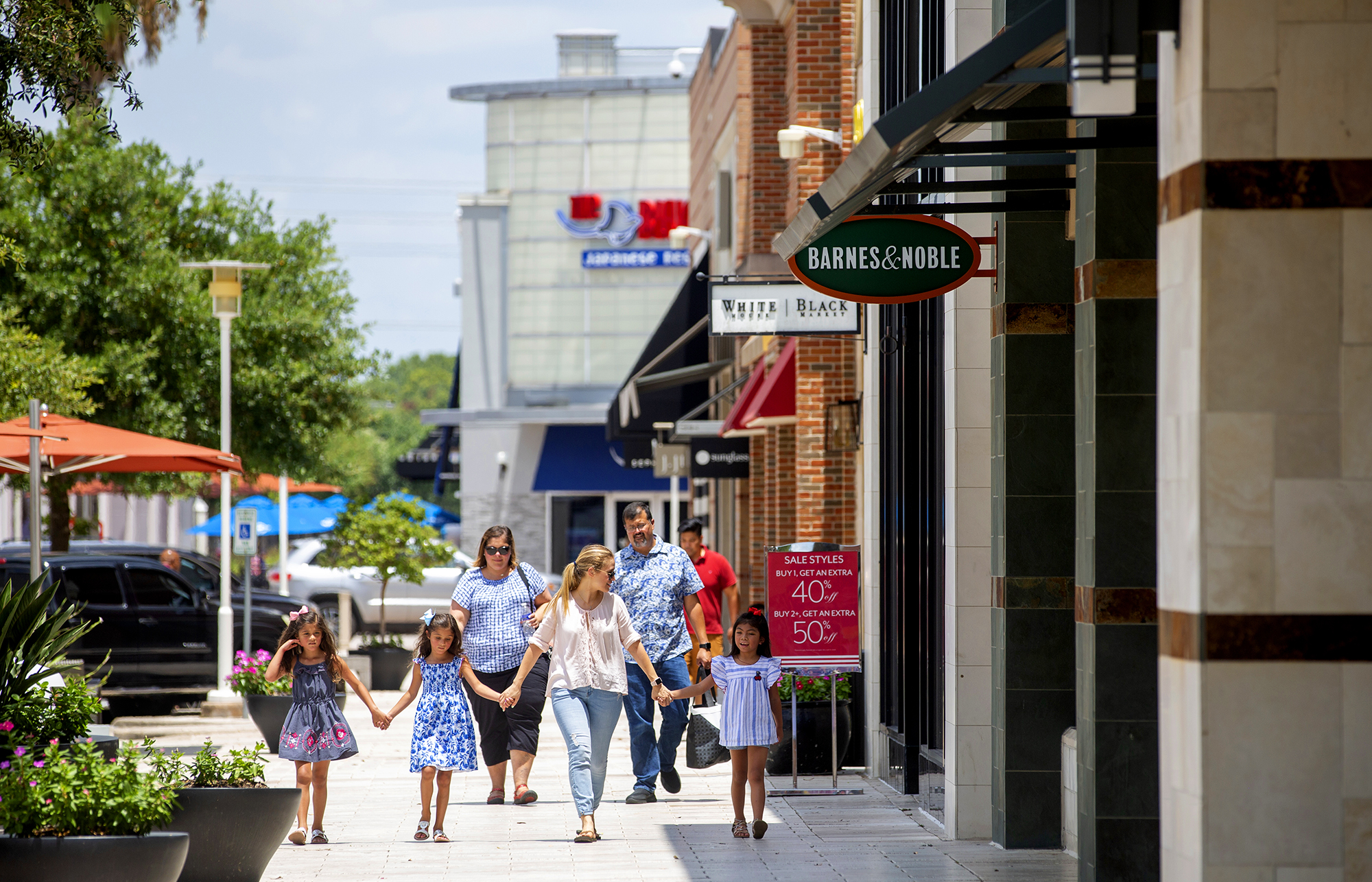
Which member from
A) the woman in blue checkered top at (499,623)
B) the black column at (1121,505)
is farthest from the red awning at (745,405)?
the black column at (1121,505)

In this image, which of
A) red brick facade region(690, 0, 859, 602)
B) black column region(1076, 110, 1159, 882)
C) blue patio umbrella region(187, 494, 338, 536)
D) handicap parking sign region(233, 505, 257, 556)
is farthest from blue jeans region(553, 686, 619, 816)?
blue patio umbrella region(187, 494, 338, 536)

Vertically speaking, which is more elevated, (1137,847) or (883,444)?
(883,444)

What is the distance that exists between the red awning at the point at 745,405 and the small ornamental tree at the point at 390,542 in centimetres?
433

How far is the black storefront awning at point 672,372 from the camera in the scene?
25.4 m

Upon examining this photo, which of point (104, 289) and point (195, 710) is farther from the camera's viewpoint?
point (104, 289)

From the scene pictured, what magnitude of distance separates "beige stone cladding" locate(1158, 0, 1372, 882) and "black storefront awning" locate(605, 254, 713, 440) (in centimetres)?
1985

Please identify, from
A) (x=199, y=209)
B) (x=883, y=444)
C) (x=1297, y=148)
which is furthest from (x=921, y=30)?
(x=199, y=209)

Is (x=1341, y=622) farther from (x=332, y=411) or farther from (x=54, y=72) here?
(x=332, y=411)

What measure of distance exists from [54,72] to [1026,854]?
23.3 ft

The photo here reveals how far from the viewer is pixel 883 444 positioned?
490 inches

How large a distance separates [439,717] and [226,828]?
7.38 ft

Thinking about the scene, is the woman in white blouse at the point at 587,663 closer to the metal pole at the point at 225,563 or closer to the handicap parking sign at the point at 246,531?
the metal pole at the point at 225,563

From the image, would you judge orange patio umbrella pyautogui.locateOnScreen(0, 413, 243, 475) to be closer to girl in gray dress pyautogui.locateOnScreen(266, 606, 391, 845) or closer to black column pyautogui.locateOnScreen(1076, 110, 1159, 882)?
girl in gray dress pyautogui.locateOnScreen(266, 606, 391, 845)

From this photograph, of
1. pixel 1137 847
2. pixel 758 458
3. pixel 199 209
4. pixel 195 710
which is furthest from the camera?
pixel 199 209
